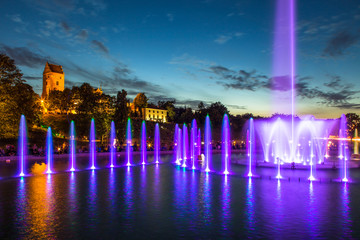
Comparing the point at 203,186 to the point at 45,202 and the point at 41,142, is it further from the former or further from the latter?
the point at 41,142

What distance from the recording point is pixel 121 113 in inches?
2372

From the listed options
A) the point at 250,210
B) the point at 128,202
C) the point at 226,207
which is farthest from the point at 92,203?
the point at 250,210

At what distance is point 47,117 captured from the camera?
77.6 metres

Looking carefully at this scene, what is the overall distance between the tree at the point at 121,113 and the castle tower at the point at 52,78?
76231mm

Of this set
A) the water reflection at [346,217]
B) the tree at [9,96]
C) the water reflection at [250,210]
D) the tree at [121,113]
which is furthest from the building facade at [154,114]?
the water reflection at [346,217]

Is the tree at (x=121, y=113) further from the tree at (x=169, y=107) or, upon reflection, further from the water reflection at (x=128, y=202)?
the tree at (x=169, y=107)

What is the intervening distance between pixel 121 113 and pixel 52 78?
8238 centimetres

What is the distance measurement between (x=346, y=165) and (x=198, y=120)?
315 ft

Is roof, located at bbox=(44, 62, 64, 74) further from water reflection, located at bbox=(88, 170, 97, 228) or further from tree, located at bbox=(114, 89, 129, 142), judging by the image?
water reflection, located at bbox=(88, 170, 97, 228)

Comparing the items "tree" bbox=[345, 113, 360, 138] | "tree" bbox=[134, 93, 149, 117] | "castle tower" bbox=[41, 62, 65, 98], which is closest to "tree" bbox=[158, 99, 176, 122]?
"tree" bbox=[134, 93, 149, 117]

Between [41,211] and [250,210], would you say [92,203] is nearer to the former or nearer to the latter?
[41,211]

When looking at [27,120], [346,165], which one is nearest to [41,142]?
[27,120]

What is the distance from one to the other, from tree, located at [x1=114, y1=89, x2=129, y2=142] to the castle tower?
7623 centimetres

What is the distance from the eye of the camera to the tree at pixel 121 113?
57731 mm
